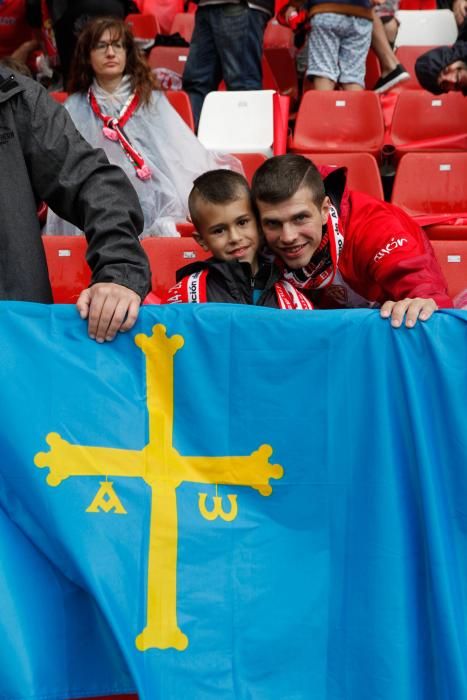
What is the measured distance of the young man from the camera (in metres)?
2.71

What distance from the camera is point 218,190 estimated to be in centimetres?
292

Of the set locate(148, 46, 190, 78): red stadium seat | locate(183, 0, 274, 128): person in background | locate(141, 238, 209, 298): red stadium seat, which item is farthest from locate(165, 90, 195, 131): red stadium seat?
locate(141, 238, 209, 298): red stadium seat

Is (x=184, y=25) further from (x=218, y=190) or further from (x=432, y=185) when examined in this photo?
(x=218, y=190)

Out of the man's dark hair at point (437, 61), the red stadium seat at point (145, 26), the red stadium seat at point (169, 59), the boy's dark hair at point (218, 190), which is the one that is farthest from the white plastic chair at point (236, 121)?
the boy's dark hair at point (218, 190)

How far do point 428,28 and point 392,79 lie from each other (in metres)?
1.23

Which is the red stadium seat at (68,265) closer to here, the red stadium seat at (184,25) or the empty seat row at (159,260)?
the empty seat row at (159,260)

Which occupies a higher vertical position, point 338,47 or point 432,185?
point 338,47

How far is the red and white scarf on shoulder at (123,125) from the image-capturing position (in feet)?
16.1

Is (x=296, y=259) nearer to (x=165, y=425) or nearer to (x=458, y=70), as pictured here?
(x=165, y=425)

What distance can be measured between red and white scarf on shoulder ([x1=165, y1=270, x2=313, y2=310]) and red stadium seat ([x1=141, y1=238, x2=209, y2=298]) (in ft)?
2.87

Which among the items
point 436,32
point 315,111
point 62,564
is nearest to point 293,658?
point 62,564

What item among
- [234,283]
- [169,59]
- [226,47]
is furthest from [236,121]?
[234,283]

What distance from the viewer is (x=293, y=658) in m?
1.92

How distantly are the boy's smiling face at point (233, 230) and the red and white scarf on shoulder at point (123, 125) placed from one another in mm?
2048
